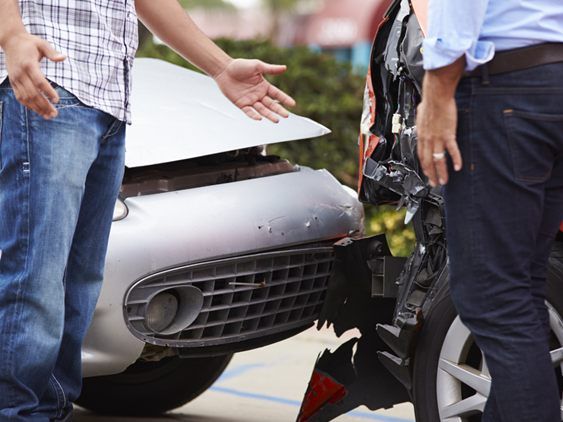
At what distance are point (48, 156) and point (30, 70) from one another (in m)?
0.26

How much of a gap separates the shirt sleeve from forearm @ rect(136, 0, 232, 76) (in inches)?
43.0

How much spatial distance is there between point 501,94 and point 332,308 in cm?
155

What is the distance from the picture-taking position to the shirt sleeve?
2.30 metres

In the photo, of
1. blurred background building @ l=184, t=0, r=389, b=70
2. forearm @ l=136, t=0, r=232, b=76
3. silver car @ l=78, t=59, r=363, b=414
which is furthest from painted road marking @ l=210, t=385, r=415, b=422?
blurred background building @ l=184, t=0, r=389, b=70

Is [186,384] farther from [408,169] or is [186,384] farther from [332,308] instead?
[408,169]

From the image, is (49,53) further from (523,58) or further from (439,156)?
(523,58)

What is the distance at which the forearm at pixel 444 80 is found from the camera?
92.0 inches

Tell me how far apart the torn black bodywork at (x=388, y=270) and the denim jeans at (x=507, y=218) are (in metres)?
0.79

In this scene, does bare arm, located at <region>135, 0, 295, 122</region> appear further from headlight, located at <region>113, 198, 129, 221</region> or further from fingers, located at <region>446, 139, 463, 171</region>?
fingers, located at <region>446, 139, 463, 171</region>

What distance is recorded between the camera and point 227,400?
4867mm

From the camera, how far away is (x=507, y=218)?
2.41 m

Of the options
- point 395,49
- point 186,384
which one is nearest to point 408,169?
point 395,49

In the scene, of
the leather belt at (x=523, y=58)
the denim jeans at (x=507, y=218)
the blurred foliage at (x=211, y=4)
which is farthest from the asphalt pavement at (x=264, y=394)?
the blurred foliage at (x=211, y=4)

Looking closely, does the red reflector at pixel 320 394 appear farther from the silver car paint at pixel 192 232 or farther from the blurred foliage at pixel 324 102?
the blurred foliage at pixel 324 102
